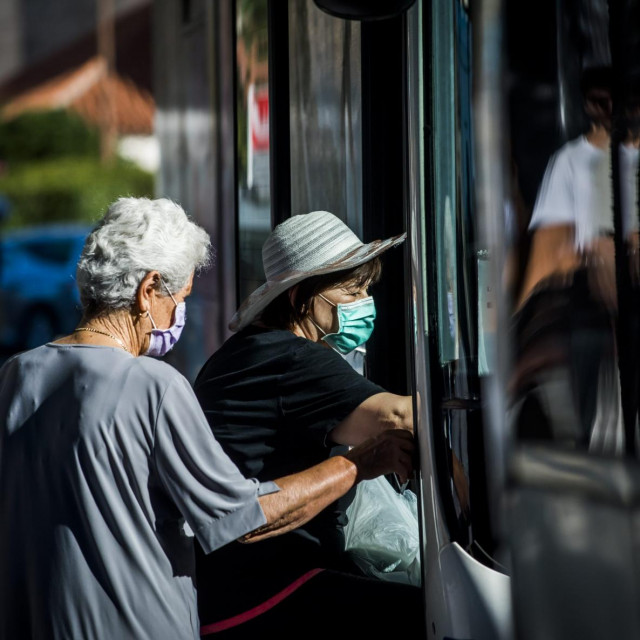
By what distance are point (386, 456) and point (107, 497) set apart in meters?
0.60

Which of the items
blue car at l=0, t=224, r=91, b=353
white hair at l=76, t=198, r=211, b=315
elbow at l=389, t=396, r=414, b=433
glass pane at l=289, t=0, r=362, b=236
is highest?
blue car at l=0, t=224, r=91, b=353

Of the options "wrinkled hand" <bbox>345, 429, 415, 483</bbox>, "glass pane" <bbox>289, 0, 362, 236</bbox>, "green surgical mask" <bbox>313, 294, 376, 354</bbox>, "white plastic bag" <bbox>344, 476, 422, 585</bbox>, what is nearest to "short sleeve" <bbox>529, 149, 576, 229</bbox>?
"wrinkled hand" <bbox>345, 429, 415, 483</bbox>

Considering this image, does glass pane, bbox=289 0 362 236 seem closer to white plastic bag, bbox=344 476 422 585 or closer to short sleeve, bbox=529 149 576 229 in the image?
white plastic bag, bbox=344 476 422 585

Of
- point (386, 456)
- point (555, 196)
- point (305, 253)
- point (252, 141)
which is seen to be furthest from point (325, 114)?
point (555, 196)

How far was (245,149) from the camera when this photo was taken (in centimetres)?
338

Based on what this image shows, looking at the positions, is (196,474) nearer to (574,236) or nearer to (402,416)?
(402,416)

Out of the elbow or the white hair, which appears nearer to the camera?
the white hair

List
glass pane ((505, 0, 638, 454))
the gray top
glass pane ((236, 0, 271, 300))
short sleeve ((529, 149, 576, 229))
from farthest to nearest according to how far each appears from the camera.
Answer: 1. glass pane ((236, 0, 271, 300))
2. the gray top
3. short sleeve ((529, 149, 576, 229))
4. glass pane ((505, 0, 638, 454))

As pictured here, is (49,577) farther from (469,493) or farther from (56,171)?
(56,171)

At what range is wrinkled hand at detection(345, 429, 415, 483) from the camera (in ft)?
7.18

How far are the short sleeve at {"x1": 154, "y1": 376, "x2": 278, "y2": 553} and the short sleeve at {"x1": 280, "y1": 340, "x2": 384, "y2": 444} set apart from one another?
358mm

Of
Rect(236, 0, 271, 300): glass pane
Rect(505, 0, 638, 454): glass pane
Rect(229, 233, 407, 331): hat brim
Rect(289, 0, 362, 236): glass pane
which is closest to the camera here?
Rect(505, 0, 638, 454): glass pane

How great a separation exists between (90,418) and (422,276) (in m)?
0.71

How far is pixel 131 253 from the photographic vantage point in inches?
83.7
